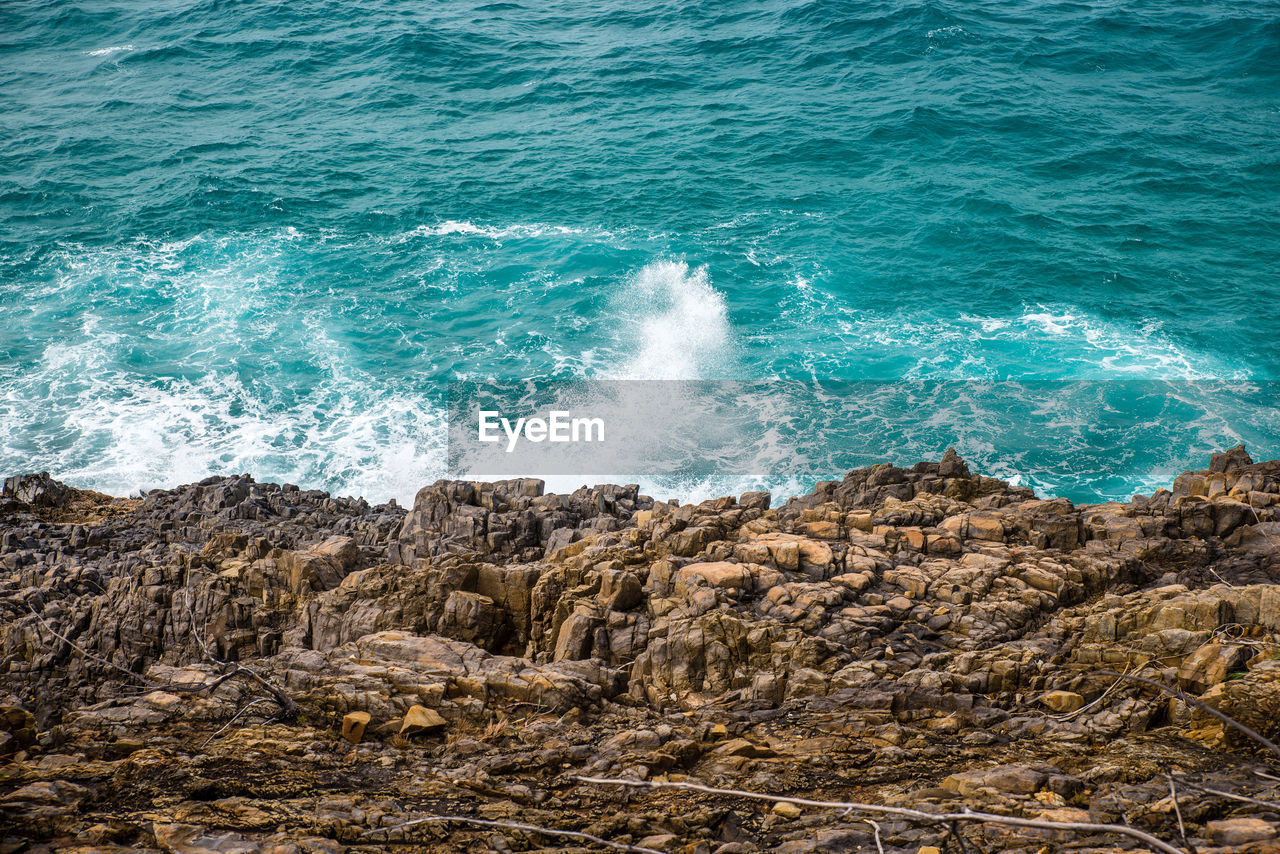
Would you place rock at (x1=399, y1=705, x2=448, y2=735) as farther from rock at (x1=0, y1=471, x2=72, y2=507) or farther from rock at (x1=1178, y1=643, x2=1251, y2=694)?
rock at (x1=0, y1=471, x2=72, y2=507)

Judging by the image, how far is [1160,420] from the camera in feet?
139

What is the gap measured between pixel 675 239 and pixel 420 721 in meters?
46.2

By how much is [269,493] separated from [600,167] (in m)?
42.2

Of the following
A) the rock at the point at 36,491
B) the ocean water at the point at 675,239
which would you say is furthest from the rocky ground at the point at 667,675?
the ocean water at the point at 675,239

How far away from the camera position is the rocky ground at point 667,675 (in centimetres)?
1176

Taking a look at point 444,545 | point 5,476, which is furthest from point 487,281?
point 444,545

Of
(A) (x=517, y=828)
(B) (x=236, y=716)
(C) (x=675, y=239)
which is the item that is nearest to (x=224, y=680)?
(B) (x=236, y=716)

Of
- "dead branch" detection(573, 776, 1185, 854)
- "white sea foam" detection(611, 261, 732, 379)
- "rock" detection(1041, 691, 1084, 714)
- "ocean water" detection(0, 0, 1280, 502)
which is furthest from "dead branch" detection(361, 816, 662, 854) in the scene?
"white sea foam" detection(611, 261, 732, 379)

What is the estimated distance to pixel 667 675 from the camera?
17328 millimetres

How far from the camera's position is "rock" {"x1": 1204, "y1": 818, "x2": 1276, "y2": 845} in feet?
32.3

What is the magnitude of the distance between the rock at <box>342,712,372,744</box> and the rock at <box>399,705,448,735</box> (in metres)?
0.69

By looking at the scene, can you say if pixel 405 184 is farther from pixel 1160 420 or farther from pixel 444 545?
pixel 1160 420

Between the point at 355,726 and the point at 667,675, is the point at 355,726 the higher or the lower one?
the lower one

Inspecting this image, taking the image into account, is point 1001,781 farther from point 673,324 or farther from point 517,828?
point 673,324
